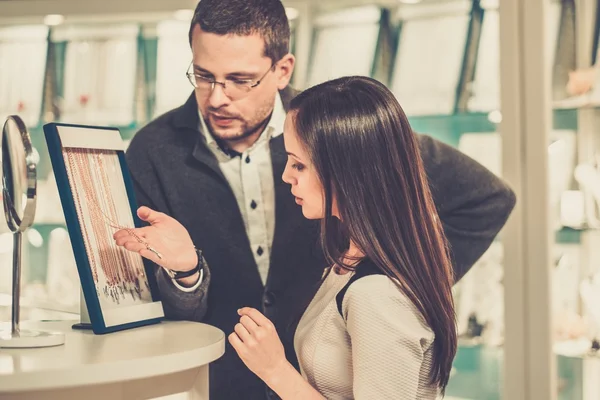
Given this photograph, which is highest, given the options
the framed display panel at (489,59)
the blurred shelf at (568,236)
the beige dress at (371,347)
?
the framed display panel at (489,59)

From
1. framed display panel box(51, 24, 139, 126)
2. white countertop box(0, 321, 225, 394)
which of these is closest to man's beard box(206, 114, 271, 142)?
white countertop box(0, 321, 225, 394)

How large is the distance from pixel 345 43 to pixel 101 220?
5.07 ft

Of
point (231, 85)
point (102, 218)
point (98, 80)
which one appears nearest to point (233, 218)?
point (231, 85)

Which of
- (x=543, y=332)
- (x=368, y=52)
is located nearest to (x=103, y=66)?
(x=368, y=52)

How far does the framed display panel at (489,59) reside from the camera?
276cm

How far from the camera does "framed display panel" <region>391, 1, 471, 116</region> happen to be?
9.53 ft

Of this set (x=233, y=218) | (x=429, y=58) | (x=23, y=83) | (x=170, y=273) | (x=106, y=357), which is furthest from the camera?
(x=23, y=83)

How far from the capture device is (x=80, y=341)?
1587mm

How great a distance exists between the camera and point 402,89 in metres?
2.98

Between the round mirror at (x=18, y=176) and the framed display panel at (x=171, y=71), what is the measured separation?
1704 mm

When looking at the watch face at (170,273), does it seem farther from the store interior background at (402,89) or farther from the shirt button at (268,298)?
the store interior background at (402,89)

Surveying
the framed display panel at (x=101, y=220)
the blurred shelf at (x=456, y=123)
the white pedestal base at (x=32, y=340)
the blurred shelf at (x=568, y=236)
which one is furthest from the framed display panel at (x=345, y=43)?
the white pedestal base at (x=32, y=340)

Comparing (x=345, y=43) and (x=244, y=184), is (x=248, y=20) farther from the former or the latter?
(x=345, y=43)

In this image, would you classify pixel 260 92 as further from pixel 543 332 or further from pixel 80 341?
pixel 543 332
